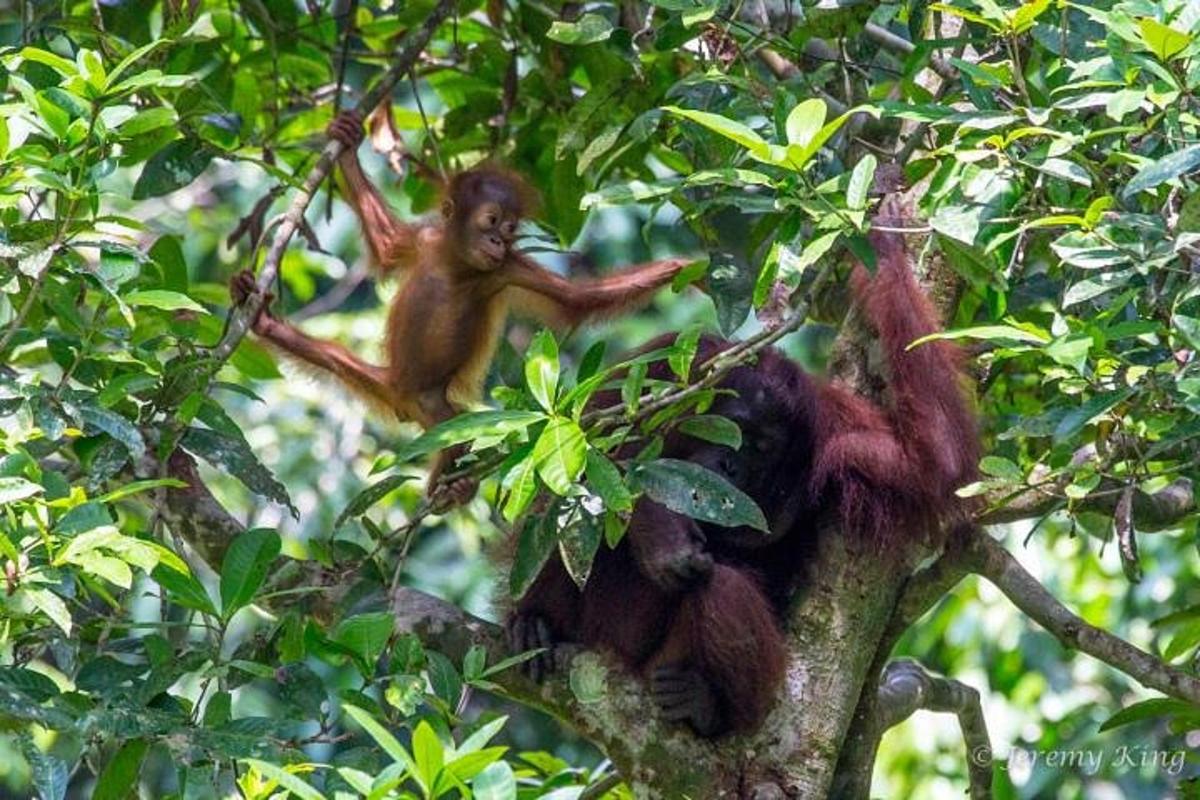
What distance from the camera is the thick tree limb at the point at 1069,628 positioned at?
4.27 metres

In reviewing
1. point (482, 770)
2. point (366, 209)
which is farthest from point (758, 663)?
point (366, 209)

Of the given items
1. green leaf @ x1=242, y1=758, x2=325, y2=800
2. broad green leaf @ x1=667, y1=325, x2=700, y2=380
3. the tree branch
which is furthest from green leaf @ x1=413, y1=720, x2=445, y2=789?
the tree branch

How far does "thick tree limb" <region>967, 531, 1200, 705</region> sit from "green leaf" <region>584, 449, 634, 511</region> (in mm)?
1438

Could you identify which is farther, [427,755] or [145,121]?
[145,121]

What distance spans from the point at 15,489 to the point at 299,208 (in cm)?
137

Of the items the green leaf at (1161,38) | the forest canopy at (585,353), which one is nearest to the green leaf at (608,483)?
the forest canopy at (585,353)

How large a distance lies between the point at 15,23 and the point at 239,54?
2.31ft

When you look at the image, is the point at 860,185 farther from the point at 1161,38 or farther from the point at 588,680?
the point at 588,680

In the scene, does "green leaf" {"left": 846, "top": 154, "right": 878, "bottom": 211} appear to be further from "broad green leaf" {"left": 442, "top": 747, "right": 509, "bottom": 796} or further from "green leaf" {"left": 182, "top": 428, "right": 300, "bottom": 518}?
"green leaf" {"left": 182, "top": 428, "right": 300, "bottom": 518}

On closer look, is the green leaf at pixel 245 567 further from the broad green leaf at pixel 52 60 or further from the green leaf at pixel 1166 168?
the green leaf at pixel 1166 168

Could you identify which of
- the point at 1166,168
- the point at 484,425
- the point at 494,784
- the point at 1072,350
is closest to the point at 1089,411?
the point at 1072,350

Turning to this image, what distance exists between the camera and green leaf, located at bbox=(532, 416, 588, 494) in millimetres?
3473

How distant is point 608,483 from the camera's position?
363cm

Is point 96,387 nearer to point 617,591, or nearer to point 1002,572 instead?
point 617,591
